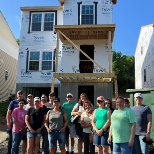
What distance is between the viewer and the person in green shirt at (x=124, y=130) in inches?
166

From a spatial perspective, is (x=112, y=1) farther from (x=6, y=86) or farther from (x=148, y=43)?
(x=6, y=86)

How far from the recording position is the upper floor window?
564 inches

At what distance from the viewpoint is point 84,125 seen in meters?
5.66

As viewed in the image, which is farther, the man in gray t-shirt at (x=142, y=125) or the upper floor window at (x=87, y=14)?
the upper floor window at (x=87, y=14)

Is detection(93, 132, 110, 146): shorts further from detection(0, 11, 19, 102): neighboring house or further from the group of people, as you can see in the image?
detection(0, 11, 19, 102): neighboring house

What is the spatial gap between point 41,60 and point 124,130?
1118cm

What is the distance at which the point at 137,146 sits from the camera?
4.93 m

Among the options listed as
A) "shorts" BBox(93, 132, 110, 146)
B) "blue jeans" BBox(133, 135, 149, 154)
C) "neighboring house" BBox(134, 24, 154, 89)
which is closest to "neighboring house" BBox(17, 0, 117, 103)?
"neighboring house" BBox(134, 24, 154, 89)

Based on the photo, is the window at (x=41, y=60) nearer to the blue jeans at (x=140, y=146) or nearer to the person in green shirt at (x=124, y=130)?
the blue jeans at (x=140, y=146)

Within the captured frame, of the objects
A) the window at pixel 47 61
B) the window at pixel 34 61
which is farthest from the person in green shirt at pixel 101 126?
the window at pixel 34 61

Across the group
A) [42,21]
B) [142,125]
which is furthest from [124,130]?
[42,21]

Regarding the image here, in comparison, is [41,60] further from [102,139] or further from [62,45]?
[102,139]

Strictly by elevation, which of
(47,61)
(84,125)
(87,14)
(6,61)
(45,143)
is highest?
(87,14)

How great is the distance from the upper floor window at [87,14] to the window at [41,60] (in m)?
3.24
